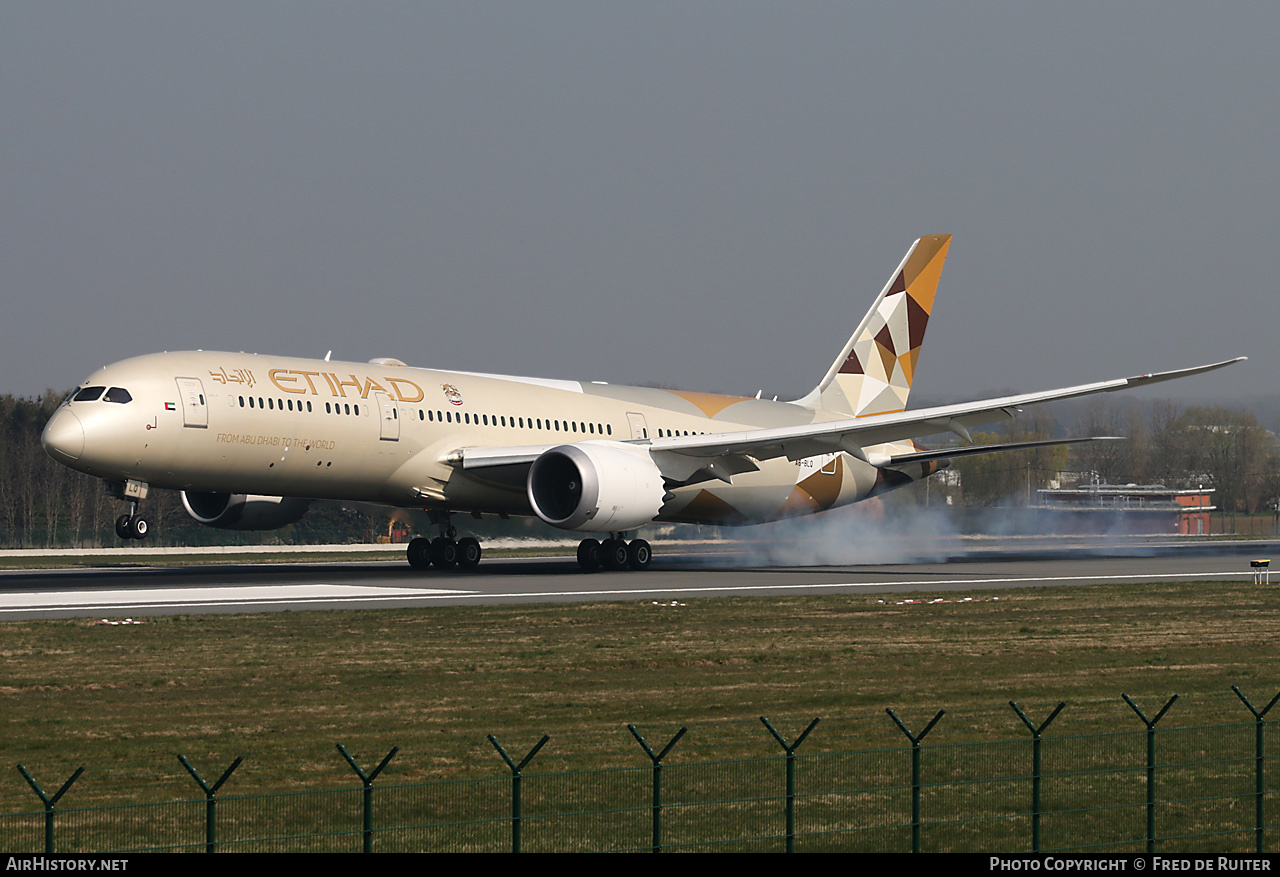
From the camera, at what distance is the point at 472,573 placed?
40469 mm

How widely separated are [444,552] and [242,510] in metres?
5.95

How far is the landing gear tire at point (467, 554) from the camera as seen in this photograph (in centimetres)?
4228

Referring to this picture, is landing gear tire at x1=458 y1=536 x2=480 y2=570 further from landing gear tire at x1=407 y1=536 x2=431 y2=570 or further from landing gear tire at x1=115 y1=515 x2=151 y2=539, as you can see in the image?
landing gear tire at x1=115 y1=515 x2=151 y2=539

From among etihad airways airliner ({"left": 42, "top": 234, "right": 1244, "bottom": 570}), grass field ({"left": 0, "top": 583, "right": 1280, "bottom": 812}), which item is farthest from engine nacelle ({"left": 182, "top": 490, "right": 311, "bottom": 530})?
grass field ({"left": 0, "top": 583, "right": 1280, "bottom": 812})

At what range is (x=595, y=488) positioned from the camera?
36688mm

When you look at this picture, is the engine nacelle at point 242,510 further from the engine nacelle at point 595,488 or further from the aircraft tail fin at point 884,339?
the aircraft tail fin at point 884,339

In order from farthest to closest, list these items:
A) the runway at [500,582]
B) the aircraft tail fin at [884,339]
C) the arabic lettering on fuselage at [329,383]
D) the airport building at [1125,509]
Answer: the airport building at [1125,509], the aircraft tail fin at [884,339], the arabic lettering on fuselage at [329,383], the runway at [500,582]

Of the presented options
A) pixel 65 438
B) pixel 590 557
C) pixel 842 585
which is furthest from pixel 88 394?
pixel 842 585

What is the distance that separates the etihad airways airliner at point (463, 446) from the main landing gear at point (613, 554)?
0.17ft

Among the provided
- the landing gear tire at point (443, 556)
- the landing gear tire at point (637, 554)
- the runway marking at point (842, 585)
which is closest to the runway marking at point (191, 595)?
the runway marking at point (842, 585)

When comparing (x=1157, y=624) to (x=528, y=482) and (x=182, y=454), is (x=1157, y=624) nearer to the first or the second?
(x=528, y=482)

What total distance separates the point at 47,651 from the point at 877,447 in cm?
3190

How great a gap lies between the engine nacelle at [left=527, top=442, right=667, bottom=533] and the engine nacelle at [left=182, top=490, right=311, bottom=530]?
26.6 feet
